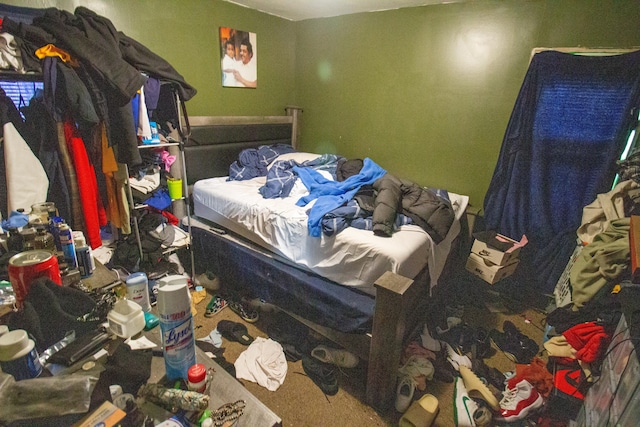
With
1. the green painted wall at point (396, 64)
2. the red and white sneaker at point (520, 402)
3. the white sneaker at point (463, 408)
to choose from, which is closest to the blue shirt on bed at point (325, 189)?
the green painted wall at point (396, 64)

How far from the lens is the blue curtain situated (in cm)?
223

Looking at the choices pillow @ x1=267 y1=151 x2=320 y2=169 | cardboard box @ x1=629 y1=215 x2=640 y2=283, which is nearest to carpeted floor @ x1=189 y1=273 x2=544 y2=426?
cardboard box @ x1=629 y1=215 x2=640 y2=283

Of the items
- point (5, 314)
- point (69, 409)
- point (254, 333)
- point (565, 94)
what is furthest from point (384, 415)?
point (565, 94)

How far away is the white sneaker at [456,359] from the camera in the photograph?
1.99 meters

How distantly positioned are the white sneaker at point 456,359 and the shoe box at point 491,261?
0.75m

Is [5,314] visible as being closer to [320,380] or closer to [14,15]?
[320,380]

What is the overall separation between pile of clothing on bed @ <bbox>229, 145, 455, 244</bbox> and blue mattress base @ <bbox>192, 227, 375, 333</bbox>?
345 millimetres

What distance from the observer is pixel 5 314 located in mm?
943

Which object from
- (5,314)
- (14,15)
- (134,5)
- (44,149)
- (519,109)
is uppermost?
(134,5)

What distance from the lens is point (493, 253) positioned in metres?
2.52

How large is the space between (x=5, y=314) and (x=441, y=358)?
84.4 inches

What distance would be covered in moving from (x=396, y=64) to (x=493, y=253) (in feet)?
6.51

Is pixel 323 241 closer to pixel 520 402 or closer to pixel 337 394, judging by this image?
pixel 337 394

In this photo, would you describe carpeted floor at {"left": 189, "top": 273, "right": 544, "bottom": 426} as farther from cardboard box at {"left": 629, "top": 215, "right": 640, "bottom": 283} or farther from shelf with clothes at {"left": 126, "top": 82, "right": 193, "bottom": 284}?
cardboard box at {"left": 629, "top": 215, "right": 640, "bottom": 283}
